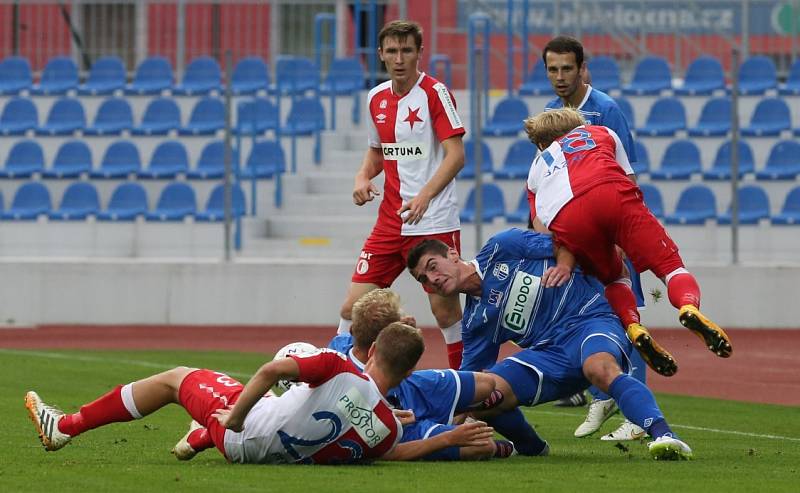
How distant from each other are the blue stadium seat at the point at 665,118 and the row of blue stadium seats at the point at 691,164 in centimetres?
59

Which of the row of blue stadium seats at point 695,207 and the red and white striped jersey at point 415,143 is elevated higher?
the red and white striped jersey at point 415,143

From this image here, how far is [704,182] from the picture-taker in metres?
19.2

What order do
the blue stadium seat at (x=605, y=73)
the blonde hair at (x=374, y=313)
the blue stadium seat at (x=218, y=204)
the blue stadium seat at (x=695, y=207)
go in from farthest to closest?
the blue stadium seat at (x=605, y=73) < the blue stadium seat at (x=218, y=204) < the blue stadium seat at (x=695, y=207) < the blonde hair at (x=374, y=313)

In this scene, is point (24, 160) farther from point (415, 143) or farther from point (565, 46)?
point (565, 46)

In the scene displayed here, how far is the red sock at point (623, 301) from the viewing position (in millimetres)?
7449

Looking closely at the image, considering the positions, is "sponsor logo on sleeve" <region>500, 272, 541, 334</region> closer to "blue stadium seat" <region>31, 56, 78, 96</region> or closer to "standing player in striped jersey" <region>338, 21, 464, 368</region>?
"standing player in striped jersey" <region>338, 21, 464, 368</region>

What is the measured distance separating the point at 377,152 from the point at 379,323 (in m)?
2.92

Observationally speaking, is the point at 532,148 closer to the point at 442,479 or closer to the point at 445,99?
the point at 445,99

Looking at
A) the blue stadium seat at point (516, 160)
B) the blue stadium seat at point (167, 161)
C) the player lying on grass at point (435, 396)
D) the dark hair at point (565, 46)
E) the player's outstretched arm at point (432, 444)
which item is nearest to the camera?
the player's outstretched arm at point (432, 444)

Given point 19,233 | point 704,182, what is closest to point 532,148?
point 704,182

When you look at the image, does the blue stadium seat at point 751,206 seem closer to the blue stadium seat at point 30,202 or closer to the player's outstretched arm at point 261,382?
the blue stadium seat at point 30,202

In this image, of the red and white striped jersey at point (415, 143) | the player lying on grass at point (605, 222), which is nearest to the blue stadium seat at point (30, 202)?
the red and white striped jersey at point (415, 143)

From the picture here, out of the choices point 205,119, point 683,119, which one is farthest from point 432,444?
point 205,119

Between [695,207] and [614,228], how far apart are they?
11.2m
